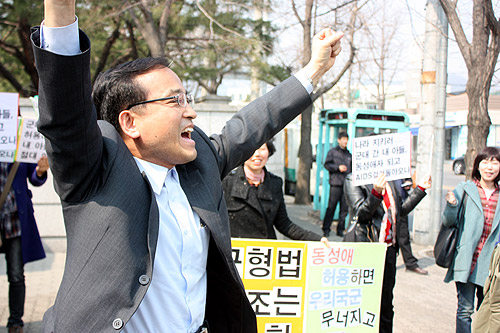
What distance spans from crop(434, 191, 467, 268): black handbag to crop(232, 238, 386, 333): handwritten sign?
871 millimetres

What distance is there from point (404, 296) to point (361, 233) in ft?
6.80

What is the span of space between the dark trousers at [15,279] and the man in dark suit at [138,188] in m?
3.19

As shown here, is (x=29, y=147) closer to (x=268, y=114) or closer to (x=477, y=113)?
(x=268, y=114)

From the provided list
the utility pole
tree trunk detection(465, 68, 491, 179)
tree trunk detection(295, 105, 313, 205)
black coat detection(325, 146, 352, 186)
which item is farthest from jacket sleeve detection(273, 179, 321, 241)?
tree trunk detection(295, 105, 313, 205)

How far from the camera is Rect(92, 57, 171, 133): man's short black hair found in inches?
68.1

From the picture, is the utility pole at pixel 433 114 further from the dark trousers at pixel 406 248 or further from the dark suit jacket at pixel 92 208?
the dark suit jacket at pixel 92 208

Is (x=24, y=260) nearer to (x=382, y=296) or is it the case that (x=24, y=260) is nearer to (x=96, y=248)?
(x=382, y=296)

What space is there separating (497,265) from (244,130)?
8.40 ft

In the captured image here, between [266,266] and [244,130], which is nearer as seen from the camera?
[244,130]

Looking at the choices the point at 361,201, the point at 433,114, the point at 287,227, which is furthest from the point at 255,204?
the point at 433,114

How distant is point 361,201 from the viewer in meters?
4.91

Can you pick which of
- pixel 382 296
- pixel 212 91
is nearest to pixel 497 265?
pixel 382 296

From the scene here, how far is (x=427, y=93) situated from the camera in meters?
8.79

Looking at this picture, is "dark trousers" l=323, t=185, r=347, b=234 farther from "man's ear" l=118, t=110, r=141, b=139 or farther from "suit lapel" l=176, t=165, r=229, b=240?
"man's ear" l=118, t=110, r=141, b=139
